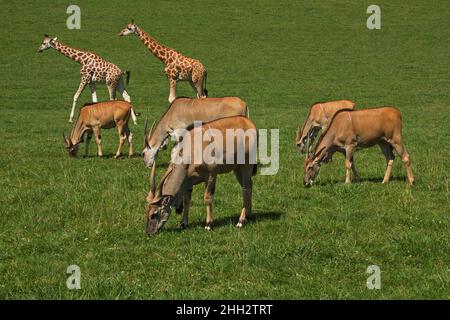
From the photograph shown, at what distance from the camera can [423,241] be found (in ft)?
29.0

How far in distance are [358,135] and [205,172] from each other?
13.5 ft

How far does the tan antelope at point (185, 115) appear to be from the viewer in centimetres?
1432

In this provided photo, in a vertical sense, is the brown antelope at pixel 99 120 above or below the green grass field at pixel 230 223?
above

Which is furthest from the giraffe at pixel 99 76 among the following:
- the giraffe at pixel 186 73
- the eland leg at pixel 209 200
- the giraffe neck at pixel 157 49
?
the eland leg at pixel 209 200

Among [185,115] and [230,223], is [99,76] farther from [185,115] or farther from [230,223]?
[230,223]

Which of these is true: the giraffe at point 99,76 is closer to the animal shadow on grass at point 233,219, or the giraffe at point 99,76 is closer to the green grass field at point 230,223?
the green grass field at point 230,223

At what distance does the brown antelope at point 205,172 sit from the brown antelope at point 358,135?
111 inches

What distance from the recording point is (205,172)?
9.77 metres

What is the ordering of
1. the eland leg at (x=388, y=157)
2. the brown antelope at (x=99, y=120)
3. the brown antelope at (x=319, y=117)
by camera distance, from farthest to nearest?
1. the brown antelope at (x=319, y=117)
2. the brown antelope at (x=99, y=120)
3. the eland leg at (x=388, y=157)

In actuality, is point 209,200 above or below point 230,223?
above

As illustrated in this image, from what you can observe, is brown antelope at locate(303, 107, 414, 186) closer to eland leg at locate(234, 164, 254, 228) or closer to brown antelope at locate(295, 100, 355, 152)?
eland leg at locate(234, 164, 254, 228)

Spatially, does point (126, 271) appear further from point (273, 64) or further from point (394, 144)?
point (273, 64)

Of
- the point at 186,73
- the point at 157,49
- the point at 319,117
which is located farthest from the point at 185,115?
the point at 157,49

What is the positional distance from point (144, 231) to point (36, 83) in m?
27.6
